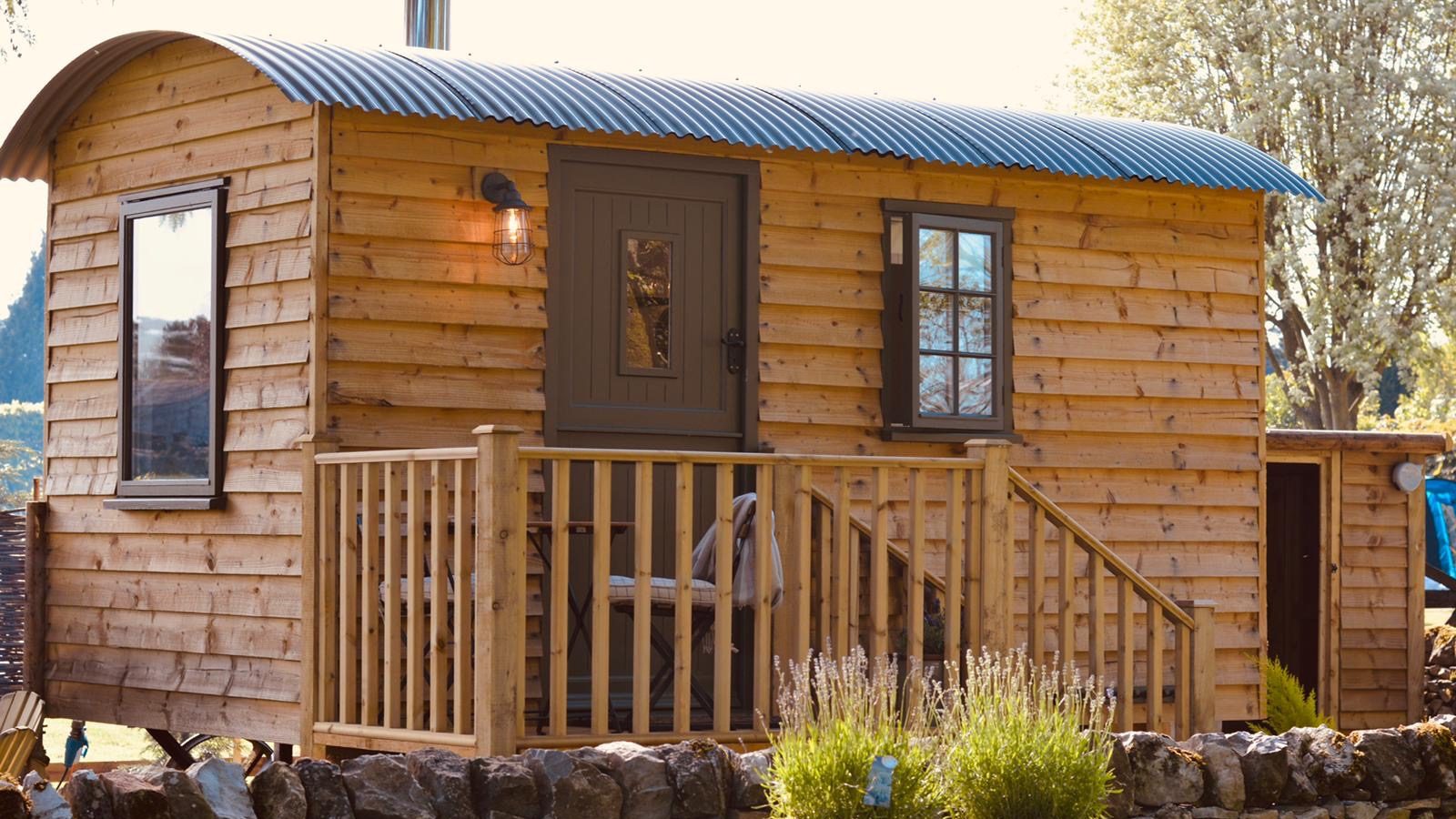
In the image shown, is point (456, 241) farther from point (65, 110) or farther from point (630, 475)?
point (65, 110)

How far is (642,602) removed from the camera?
6.83 m

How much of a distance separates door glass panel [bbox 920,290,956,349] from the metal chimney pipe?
344cm

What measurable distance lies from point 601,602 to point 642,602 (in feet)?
0.66

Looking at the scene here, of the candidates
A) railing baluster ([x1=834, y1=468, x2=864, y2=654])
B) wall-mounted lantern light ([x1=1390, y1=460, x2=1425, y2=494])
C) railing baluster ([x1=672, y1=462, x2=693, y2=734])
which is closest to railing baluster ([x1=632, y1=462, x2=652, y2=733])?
railing baluster ([x1=672, y1=462, x2=693, y2=734])

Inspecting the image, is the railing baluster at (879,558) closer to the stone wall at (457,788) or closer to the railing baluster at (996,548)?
the railing baluster at (996,548)

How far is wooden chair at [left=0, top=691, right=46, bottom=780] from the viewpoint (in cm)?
793

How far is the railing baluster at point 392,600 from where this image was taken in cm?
709

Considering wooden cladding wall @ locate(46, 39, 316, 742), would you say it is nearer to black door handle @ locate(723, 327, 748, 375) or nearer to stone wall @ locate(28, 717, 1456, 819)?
black door handle @ locate(723, 327, 748, 375)

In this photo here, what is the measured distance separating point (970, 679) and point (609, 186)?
3.37 m

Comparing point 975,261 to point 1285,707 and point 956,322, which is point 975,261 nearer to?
point 956,322

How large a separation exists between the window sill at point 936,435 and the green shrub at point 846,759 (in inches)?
122

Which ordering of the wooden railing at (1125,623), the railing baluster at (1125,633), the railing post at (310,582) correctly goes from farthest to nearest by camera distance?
the railing baluster at (1125,633) → the wooden railing at (1125,623) → the railing post at (310,582)

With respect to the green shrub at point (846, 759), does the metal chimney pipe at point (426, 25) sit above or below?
above

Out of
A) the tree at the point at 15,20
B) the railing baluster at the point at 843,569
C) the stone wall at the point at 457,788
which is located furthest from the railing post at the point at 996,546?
the tree at the point at 15,20
